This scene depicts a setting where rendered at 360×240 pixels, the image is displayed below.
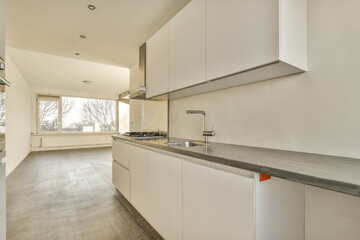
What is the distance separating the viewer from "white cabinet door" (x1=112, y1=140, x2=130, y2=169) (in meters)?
2.35

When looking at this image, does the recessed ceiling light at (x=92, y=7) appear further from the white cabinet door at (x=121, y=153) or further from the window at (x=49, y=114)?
the window at (x=49, y=114)

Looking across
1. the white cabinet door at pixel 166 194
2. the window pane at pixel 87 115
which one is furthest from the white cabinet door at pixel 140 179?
the window pane at pixel 87 115

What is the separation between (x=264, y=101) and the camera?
144cm

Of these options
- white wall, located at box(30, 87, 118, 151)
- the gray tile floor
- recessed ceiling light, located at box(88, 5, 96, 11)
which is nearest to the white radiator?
white wall, located at box(30, 87, 118, 151)

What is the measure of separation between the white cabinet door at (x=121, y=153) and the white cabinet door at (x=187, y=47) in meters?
1.01

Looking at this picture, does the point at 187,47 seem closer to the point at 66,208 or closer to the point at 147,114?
the point at 147,114

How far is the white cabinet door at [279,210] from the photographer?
88 centimetres

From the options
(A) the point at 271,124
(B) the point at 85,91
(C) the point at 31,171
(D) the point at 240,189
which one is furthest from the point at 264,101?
(B) the point at 85,91

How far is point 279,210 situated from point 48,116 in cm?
862

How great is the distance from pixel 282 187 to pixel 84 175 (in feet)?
12.8

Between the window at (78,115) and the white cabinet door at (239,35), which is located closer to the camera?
the white cabinet door at (239,35)

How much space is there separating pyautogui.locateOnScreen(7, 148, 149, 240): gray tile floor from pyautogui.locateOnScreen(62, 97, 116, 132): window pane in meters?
4.12

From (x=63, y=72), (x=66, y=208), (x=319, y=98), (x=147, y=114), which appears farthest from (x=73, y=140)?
(x=319, y=98)

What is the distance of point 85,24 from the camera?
242 centimetres
